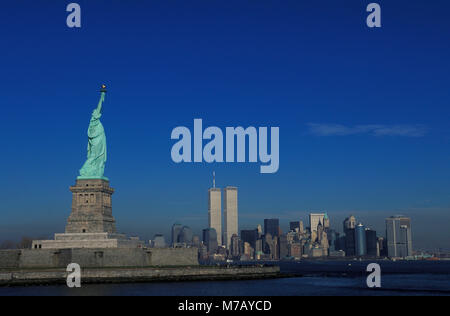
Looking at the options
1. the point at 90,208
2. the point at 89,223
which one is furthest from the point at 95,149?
the point at 89,223

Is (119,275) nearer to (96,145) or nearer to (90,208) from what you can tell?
(90,208)

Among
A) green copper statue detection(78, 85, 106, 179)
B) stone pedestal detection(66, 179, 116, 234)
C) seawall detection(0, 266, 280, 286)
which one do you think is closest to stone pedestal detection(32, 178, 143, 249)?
stone pedestal detection(66, 179, 116, 234)

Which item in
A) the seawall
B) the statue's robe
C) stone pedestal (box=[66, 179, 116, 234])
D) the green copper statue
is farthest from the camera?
the green copper statue

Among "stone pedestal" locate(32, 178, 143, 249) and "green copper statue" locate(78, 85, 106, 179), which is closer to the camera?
"stone pedestal" locate(32, 178, 143, 249)

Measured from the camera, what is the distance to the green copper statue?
96.4 meters

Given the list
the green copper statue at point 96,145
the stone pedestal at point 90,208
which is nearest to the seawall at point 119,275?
the stone pedestal at point 90,208

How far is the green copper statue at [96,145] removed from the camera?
96.4 metres

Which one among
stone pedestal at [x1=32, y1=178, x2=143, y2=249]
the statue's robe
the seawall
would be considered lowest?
the seawall

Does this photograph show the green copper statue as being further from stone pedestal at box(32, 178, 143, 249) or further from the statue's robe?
stone pedestal at box(32, 178, 143, 249)

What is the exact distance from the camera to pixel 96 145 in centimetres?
9775

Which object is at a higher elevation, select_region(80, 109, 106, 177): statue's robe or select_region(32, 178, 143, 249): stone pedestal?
select_region(80, 109, 106, 177): statue's robe

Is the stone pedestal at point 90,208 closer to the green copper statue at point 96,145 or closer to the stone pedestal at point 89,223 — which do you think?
the stone pedestal at point 89,223
